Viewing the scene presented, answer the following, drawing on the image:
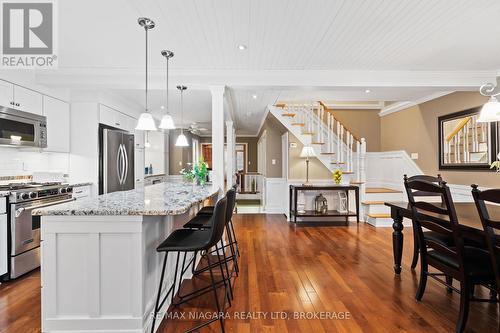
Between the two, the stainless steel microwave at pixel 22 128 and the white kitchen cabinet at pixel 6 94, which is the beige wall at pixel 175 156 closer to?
the stainless steel microwave at pixel 22 128

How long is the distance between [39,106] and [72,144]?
0.74 m

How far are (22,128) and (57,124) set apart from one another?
65 cm

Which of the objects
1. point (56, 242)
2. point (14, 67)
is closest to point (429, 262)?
point (56, 242)

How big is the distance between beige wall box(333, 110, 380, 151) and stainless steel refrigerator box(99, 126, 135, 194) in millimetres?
5119

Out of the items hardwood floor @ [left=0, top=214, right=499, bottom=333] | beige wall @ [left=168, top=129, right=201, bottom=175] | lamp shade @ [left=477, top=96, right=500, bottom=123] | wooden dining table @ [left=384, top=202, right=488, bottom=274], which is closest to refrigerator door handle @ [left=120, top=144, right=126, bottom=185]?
hardwood floor @ [left=0, top=214, right=499, bottom=333]

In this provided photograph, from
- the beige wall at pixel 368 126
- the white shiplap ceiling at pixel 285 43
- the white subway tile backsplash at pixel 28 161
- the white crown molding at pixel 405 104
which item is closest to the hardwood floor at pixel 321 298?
the white subway tile backsplash at pixel 28 161

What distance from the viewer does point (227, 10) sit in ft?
7.20

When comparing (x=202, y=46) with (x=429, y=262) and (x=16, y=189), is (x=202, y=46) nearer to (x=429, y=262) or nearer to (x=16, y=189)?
(x=16, y=189)

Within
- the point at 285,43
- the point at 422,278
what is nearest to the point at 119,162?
the point at 285,43

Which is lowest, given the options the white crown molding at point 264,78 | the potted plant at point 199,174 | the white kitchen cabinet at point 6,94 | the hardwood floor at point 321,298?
the hardwood floor at point 321,298

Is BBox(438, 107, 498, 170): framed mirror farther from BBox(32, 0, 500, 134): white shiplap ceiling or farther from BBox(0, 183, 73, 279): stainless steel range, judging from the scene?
BBox(0, 183, 73, 279): stainless steel range

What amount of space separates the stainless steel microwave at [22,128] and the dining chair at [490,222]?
14.2 ft

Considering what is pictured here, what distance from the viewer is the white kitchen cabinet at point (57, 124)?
11.8 ft

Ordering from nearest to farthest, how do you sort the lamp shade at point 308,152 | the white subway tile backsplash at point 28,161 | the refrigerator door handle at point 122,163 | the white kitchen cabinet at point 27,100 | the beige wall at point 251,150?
the white kitchen cabinet at point 27,100
the white subway tile backsplash at point 28,161
the refrigerator door handle at point 122,163
the lamp shade at point 308,152
the beige wall at point 251,150
